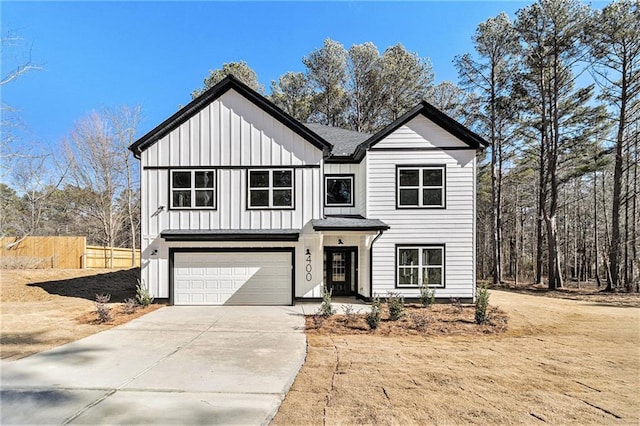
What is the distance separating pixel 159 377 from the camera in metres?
5.21

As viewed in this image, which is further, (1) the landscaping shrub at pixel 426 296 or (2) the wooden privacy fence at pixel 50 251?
(2) the wooden privacy fence at pixel 50 251

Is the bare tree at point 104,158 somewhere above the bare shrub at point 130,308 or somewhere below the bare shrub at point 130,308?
above

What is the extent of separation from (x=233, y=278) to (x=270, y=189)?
3374 millimetres

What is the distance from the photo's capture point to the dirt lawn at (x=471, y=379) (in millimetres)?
4141

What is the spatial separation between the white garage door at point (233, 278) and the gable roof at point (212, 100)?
4097 mm

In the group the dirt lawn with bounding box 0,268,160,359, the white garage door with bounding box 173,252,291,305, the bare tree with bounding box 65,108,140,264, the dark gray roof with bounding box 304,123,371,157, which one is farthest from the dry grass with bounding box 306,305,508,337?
the bare tree with bounding box 65,108,140,264

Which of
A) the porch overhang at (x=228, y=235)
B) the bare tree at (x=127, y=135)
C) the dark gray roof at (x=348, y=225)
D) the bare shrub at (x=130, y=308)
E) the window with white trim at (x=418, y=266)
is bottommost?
the bare shrub at (x=130, y=308)

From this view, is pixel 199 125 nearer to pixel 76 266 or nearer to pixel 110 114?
pixel 76 266

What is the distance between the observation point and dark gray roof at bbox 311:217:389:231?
11.1 metres

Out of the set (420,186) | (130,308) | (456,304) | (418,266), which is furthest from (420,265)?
(130,308)

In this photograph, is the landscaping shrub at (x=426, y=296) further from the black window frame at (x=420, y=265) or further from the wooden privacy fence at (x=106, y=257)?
the wooden privacy fence at (x=106, y=257)

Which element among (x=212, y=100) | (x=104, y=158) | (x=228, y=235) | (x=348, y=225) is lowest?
(x=228, y=235)

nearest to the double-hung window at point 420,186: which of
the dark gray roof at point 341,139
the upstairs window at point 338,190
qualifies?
the upstairs window at point 338,190

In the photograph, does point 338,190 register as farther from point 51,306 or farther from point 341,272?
point 51,306
